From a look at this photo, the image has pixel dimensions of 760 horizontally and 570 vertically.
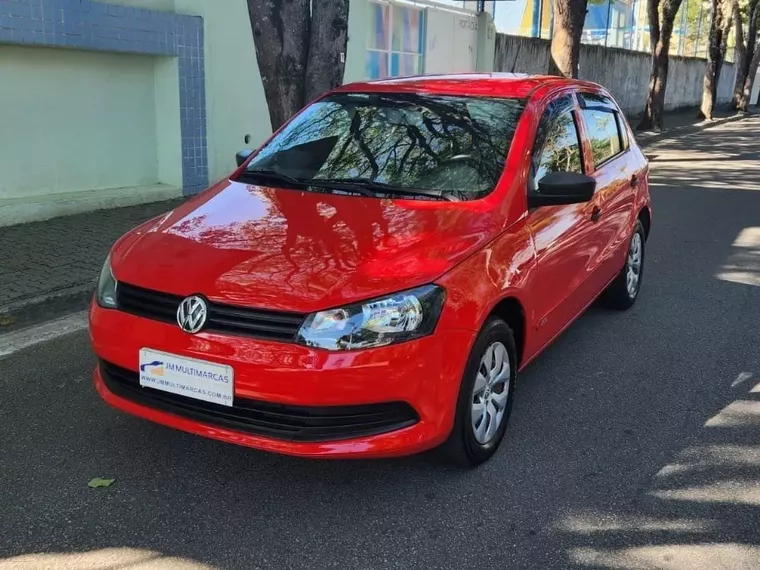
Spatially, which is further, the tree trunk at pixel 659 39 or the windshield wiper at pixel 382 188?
the tree trunk at pixel 659 39

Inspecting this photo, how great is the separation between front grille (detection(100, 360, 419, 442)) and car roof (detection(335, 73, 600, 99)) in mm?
2160

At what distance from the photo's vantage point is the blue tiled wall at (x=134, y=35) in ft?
24.7

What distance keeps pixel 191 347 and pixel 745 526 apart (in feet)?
7.63

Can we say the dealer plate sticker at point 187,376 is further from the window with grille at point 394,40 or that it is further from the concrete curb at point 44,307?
the window with grille at point 394,40

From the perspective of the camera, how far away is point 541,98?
428cm

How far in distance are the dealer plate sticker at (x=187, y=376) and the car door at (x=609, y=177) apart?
2.63m

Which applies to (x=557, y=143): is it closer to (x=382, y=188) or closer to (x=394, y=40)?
(x=382, y=188)

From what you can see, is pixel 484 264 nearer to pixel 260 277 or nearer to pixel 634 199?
pixel 260 277

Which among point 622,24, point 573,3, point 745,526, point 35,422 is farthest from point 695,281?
point 622,24

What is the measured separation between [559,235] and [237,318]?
190 centimetres

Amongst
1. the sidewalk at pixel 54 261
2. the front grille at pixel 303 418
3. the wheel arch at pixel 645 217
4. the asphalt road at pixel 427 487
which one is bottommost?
the asphalt road at pixel 427 487

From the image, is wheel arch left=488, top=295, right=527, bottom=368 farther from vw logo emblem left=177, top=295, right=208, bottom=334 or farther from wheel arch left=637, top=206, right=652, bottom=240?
wheel arch left=637, top=206, right=652, bottom=240

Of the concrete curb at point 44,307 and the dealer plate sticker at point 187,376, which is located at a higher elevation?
the dealer plate sticker at point 187,376

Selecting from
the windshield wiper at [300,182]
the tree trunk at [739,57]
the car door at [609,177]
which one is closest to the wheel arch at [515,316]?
the windshield wiper at [300,182]
